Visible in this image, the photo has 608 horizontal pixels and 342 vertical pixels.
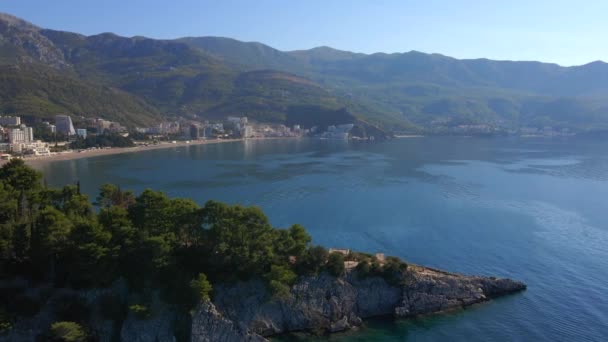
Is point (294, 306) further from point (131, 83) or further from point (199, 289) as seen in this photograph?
point (131, 83)

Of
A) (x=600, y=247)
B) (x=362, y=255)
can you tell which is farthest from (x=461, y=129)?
(x=362, y=255)

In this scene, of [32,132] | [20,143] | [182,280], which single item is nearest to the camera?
[182,280]

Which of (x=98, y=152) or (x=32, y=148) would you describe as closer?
(x=32, y=148)

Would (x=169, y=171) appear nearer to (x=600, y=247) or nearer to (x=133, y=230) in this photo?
(x=133, y=230)

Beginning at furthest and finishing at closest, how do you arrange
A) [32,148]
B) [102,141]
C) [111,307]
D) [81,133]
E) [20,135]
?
1. [81,133]
2. [102,141]
3. [20,135]
4. [32,148]
5. [111,307]

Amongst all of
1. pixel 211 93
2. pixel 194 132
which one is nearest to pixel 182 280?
pixel 194 132

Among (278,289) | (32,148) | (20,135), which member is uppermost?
(20,135)
